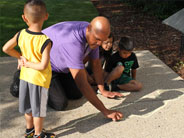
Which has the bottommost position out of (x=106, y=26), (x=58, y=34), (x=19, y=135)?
(x=19, y=135)

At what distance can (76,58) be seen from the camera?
3057 mm

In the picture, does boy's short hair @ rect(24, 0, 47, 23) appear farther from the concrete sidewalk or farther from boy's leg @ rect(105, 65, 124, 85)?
boy's leg @ rect(105, 65, 124, 85)

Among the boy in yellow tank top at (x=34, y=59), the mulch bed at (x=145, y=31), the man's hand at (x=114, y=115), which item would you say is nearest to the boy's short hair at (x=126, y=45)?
the man's hand at (x=114, y=115)

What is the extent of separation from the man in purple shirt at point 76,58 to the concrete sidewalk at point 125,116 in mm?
147

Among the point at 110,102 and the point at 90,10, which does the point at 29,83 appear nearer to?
the point at 110,102

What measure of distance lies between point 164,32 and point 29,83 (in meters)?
5.16

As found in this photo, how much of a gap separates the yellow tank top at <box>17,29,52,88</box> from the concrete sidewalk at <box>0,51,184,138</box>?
30.4 inches

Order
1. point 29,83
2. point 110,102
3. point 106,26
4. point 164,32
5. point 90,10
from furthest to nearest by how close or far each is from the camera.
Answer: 1. point 90,10
2. point 164,32
3. point 110,102
4. point 106,26
5. point 29,83

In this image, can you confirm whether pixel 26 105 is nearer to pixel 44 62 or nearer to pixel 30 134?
pixel 30 134

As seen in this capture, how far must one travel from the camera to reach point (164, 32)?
281 inches

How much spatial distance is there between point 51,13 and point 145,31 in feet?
8.95

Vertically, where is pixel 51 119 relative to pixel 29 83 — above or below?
below

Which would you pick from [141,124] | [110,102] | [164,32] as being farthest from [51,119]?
[164,32]

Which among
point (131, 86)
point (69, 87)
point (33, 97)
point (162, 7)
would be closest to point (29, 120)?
point (33, 97)
